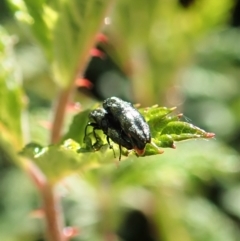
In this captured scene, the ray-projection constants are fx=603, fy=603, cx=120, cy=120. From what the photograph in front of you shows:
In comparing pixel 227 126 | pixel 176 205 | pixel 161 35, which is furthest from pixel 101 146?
pixel 227 126

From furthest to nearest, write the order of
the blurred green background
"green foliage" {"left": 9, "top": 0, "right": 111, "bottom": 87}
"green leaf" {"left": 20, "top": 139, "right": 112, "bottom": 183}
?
the blurred green background, "green foliage" {"left": 9, "top": 0, "right": 111, "bottom": 87}, "green leaf" {"left": 20, "top": 139, "right": 112, "bottom": 183}

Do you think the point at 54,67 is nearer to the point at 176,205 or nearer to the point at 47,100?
the point at 176,205

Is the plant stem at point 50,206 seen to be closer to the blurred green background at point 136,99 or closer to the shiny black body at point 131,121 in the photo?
the blurred green background at point 136,99

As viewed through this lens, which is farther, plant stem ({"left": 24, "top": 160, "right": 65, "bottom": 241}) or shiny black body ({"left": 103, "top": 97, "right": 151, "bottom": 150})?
plant stem ({"left": 24, "top": 160, "right": 65, "bottom": 241})

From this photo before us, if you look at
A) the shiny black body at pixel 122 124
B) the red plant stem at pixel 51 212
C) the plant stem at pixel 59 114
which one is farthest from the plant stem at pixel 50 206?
the shiny black body at pixel 122 124

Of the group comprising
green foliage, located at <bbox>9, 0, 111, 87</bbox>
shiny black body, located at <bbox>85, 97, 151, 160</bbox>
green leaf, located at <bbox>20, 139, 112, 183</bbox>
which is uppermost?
green foliage, located at <bbox>9, 0, 111, 87</bbox>

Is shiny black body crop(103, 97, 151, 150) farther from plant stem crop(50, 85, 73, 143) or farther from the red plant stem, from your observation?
the red plant stem

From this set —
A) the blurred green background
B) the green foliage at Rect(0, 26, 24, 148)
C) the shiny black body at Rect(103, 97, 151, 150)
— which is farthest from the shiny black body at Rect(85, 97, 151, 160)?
the green foliage at Rect(0, 26, 24, 148)
